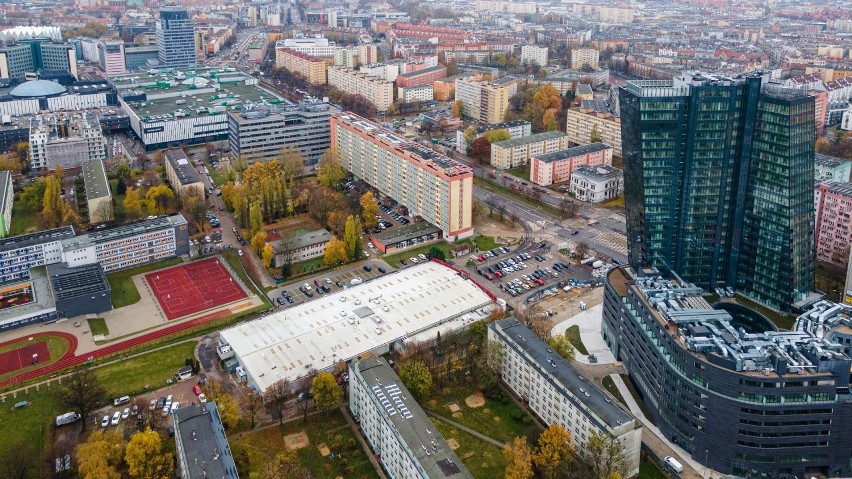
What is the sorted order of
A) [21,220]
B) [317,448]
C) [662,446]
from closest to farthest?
[662,446] → [317,448] → [21,220]

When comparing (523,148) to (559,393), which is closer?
(559,393)

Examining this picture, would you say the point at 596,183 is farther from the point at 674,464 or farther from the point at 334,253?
the point at 674,464

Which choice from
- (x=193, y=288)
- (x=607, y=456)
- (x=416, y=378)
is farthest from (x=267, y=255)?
(x=607, y=456)

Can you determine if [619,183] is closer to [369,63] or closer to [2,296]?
[2,296]

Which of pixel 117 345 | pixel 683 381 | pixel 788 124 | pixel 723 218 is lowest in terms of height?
pixel 117 345

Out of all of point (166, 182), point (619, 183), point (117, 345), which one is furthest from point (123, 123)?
point (619, 183)
